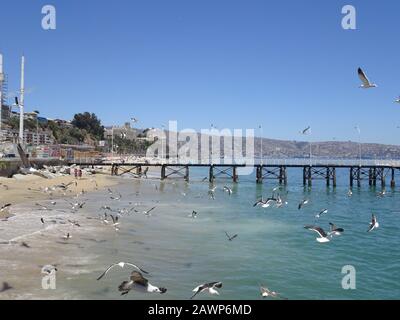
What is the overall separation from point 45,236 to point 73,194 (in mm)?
25353

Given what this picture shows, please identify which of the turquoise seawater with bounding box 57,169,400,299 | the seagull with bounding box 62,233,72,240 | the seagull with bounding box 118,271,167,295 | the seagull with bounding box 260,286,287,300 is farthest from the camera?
the seagull with bounding box 62,233,72,240

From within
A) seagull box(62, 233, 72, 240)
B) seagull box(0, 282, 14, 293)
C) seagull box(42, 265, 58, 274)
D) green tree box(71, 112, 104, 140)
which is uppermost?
green tree box(71, 112, 104, 140)

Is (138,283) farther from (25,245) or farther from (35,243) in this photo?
(35,243)

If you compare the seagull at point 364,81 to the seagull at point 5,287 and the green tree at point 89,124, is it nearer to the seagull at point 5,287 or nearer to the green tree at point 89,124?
the seagull at point 5,287

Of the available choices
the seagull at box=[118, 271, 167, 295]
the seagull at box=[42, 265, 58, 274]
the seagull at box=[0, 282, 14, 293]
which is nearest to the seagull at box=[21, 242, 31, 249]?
the seagull at box=[42, 265, 58, 274]

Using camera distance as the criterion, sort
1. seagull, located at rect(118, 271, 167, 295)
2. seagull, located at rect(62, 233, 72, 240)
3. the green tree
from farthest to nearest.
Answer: the green tree, seagull, located at rect(62, 233, 72, 240), seagull, located at rect(118, 271, 167, 295)

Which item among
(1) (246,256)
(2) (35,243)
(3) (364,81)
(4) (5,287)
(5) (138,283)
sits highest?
(3) (364,81)

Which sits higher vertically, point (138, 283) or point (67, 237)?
point (138, 283)

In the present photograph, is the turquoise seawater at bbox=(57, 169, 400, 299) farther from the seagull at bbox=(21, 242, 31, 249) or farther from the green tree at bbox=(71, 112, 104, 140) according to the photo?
the green tree at bbox=(71, 112, 104, 140)

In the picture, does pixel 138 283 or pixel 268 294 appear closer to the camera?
pixel 138 283

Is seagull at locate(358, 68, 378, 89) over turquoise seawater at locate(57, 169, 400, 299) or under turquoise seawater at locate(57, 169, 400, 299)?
over

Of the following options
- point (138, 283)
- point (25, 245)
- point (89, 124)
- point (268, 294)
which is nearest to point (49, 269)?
point (25, 245)

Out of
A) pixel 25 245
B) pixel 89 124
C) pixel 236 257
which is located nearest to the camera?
pixel 25 245
